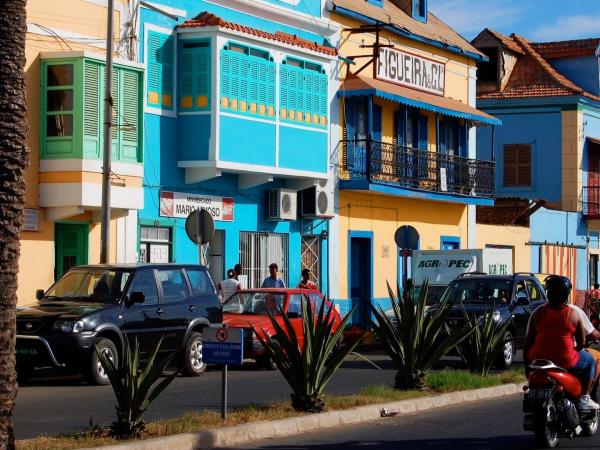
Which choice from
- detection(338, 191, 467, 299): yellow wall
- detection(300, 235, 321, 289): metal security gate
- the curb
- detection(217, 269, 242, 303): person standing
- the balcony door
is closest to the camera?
the curb

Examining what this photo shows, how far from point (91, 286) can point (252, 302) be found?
4.08 metres

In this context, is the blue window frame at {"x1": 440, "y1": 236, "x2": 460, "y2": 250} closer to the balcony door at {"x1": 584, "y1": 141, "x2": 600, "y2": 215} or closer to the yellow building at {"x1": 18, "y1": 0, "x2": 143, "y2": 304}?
the balcony door at {"x1": 584, "y1": 141, "x2": 600, "y2": 215}

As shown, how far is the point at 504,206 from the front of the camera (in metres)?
44.7

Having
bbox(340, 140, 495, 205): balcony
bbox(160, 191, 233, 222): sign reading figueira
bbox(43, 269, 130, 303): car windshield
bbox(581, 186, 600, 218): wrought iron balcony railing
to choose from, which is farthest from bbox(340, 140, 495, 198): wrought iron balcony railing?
bbox(43, 269, 130, 303): car windshield

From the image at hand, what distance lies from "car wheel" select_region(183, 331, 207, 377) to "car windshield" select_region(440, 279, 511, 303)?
18.7 feet

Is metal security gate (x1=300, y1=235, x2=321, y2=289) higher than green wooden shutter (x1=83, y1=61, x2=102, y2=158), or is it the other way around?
green wooden shutter (x1=83, y1=61, x2=102, y2=158)

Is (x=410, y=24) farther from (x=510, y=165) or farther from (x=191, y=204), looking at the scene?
(x=191, y=204)

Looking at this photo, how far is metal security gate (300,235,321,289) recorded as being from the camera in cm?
3334

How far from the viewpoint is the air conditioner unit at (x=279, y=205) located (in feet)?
104

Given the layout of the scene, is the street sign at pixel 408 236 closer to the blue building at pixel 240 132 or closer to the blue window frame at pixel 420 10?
the blue building at pixel 240 132

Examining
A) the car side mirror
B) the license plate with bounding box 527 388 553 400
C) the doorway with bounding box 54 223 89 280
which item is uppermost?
the doorway with bounding box 54 223 89 280

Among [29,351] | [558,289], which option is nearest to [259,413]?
[558,289]

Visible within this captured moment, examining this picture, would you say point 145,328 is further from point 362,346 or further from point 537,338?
point 362,346

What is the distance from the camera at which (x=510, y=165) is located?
158ft
